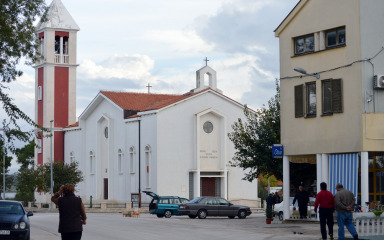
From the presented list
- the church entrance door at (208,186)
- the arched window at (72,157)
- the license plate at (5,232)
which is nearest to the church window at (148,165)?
the church entrance door at (208,186)

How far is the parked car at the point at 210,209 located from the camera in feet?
144

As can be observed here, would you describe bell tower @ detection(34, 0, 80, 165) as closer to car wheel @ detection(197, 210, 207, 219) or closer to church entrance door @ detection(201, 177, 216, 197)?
church entrance door @ detection(201, 177, 216, 197)

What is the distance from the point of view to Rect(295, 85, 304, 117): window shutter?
33.2 metres

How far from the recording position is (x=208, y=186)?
69.6 meters

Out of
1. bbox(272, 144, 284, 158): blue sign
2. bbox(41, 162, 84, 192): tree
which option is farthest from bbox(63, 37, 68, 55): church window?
bbox(272, 144, 284, 158): blue sign

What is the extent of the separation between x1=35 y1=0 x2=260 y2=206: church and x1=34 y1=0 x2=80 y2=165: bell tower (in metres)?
0.11

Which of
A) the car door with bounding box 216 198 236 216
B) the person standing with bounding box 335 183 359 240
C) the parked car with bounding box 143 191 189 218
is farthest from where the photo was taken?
the parked car with bounding box 143 191 189 218

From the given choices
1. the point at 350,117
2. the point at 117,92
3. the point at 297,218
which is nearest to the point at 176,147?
the point at 117,92

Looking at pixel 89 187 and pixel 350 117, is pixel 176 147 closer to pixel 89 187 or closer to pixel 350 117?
pixel 89 187

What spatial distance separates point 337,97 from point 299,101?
2.72m

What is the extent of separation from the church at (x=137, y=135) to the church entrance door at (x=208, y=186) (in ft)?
0.30

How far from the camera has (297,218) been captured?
3494 cm

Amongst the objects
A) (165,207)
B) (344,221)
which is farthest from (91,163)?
(344,221)

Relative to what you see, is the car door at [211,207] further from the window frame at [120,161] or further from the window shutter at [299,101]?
the window frame at [120,161]
